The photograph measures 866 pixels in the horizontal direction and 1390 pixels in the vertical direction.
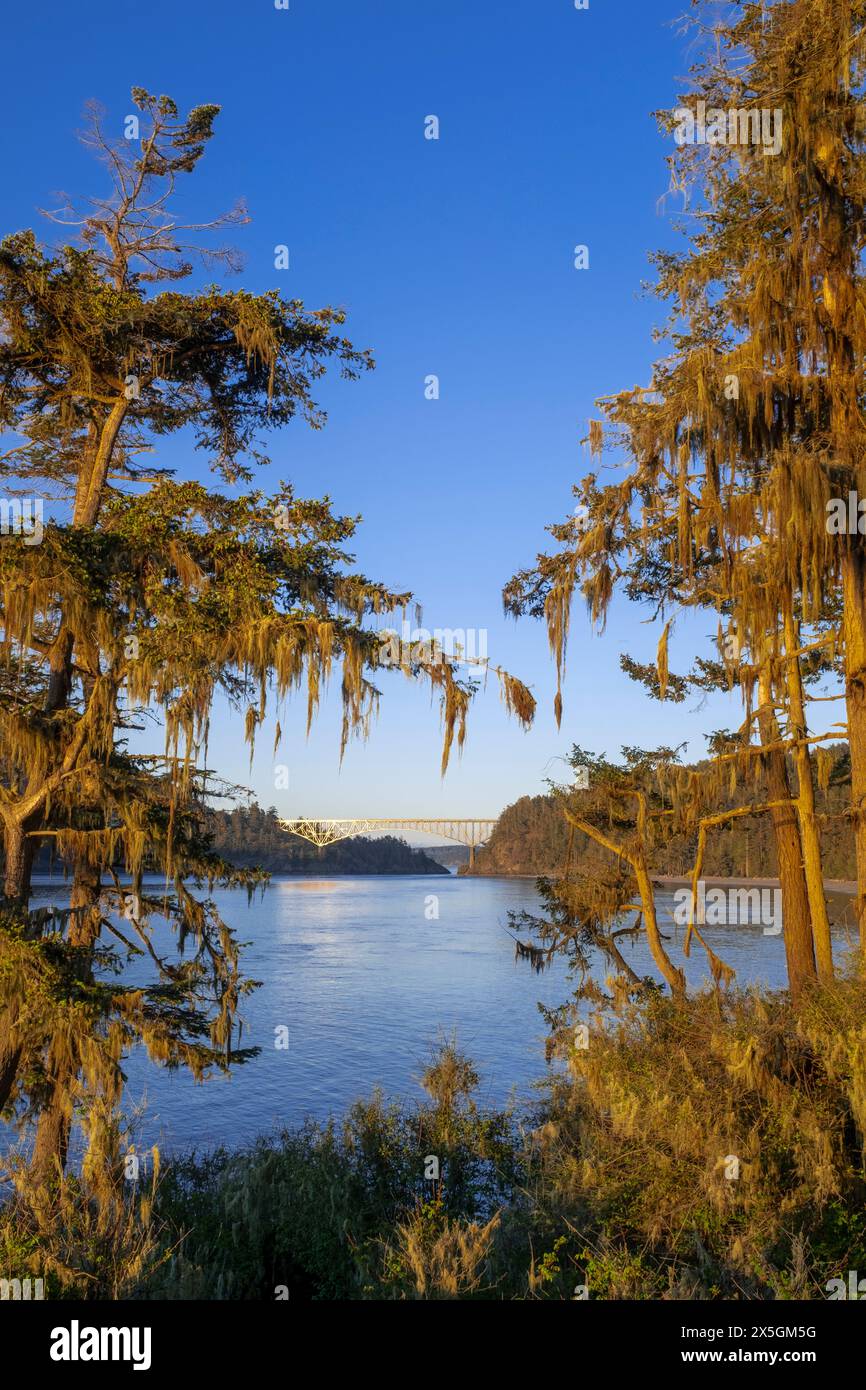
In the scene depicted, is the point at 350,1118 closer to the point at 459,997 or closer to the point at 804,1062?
the point at 804,1062

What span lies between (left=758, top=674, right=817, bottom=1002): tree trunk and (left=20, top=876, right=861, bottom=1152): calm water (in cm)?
89

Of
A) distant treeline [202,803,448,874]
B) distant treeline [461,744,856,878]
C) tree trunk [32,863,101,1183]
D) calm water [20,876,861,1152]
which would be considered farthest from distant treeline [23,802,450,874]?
tree trunk [32,863,101,1183]

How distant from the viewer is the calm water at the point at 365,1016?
20797 millimetres

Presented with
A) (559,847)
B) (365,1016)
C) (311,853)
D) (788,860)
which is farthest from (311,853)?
(788,860)

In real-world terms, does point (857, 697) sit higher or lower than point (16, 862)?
higher

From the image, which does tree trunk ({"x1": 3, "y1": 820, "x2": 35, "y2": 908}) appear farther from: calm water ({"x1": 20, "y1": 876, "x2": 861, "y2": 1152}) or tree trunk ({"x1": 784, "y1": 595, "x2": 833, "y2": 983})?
tree trunk ({"x1": 784, "y1": 595, "x2": 833, "y2": 983})

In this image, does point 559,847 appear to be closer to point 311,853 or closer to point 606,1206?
point 311,853

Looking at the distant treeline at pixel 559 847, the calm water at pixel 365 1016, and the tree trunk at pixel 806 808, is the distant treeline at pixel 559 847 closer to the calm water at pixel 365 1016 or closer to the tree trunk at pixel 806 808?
the calm water at pixel 365 1016

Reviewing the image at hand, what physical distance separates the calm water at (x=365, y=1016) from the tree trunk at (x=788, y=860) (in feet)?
2.92

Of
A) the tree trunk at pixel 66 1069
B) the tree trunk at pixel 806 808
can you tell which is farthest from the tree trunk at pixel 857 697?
the tree trunk at pixel 66 1069

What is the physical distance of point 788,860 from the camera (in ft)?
42.4

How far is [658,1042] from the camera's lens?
32.2ft

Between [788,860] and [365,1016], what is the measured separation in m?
21.4
